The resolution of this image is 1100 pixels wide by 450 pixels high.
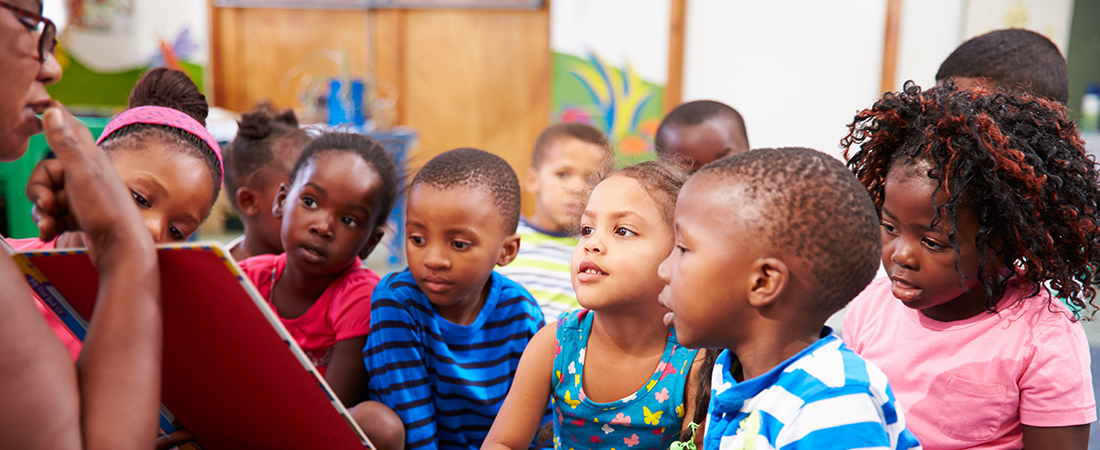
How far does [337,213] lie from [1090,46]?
4598 mm

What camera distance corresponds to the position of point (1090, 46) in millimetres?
4211

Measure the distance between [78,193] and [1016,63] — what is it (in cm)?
208

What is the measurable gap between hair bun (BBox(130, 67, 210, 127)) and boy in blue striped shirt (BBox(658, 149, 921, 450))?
1185 mm

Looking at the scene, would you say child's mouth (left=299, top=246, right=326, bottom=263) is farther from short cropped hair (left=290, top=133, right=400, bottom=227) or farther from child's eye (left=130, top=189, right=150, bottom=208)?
child's eye (left=130, top=189, right=150, bottom=208)

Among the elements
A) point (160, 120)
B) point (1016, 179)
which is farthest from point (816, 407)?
point (160, 120)

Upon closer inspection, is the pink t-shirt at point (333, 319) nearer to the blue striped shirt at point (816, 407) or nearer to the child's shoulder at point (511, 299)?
the child's shoulder at point (511, 299)

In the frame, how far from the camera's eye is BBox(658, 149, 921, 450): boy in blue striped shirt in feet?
2.69

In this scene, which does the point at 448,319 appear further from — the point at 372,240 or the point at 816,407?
the point at 816,407

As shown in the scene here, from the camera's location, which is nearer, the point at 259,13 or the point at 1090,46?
the point at 1090,46

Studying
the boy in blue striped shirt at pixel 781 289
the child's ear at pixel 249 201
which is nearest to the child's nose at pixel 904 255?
the boy in blue striped shirt at pixel 781 289

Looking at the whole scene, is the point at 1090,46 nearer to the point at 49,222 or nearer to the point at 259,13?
the point at 49,222

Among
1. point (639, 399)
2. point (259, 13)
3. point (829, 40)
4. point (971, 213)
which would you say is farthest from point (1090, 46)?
point (259, 13)

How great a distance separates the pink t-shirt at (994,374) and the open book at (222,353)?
968 millimetres

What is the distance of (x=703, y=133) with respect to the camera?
2.19 m
